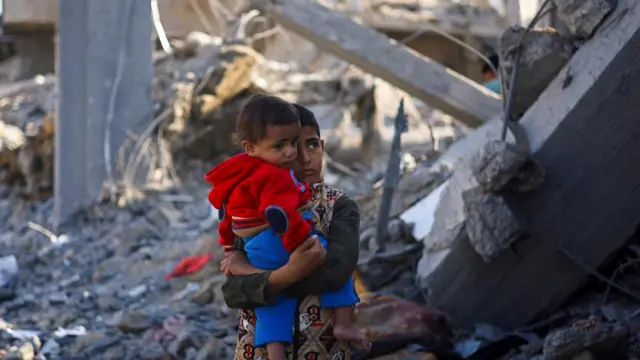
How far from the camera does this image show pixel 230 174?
2.37 meters

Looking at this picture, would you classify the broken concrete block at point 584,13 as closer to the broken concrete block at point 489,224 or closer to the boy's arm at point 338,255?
the broken concrete block at point 489,224

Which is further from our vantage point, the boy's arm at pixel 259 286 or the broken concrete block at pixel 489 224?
the broken concrete block at pixel 489 224

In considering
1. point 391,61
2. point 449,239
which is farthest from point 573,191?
point 391,61

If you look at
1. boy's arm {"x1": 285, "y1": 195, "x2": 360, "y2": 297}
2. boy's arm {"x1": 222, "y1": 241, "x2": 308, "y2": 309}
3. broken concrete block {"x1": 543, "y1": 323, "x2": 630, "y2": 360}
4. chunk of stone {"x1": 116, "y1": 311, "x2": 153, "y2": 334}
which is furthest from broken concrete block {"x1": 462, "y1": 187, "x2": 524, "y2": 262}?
chunk of stone {"x1": 116, "y1": 311, "x2": 153, "y2": 334}

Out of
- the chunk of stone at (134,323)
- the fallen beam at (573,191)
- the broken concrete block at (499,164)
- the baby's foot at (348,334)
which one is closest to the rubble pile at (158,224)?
the chunk of stone at (134,323)

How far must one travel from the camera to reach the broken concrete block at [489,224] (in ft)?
11.6

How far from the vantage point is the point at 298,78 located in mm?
10805

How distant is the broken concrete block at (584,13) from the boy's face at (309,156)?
1.67m

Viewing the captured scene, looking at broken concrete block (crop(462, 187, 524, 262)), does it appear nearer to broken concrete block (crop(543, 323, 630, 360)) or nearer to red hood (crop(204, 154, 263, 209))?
broken concrete block (crop(543, 323, 630, 360))

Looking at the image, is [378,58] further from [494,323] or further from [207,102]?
[207,102]

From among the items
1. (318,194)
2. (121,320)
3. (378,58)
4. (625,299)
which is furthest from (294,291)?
(378,58)

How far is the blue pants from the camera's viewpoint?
2.39 m

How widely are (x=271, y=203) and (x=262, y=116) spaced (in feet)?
0.77

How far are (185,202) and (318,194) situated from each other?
6.17 metres
